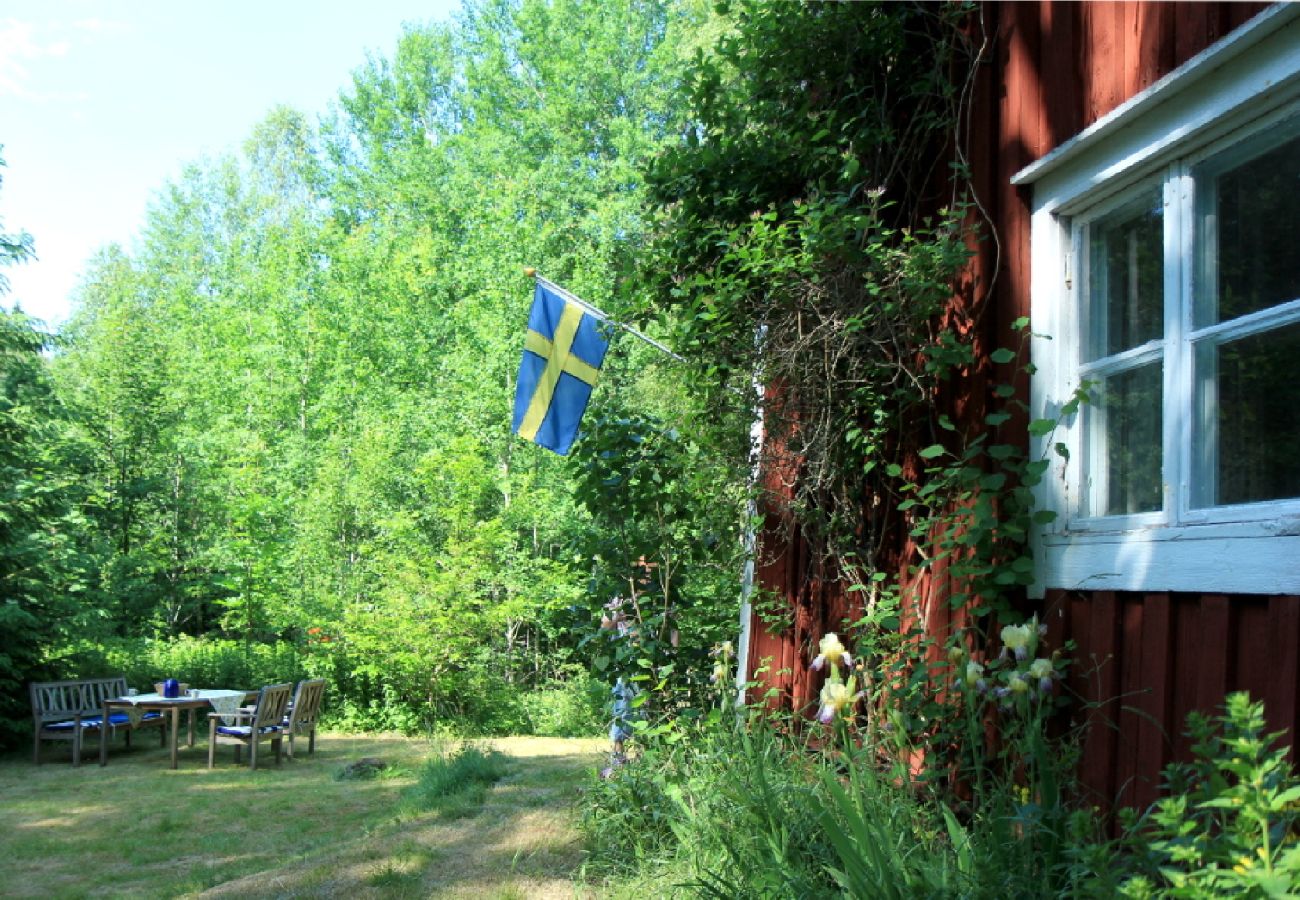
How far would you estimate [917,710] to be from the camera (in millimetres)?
3789

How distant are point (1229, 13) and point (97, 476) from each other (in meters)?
18.4

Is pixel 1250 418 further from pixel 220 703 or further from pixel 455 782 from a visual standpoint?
pixel 220 703

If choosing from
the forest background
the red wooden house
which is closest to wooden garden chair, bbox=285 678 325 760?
the forest background

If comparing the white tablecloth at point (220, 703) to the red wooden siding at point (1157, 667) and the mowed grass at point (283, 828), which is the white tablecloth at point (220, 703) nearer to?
the mowed grass at point (283, 828)

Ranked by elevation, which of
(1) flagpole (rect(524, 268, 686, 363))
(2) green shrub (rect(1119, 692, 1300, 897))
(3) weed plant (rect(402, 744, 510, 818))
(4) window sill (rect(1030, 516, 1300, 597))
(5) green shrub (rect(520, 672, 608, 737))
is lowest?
(5) green shrub (rect(520, 672, 608, 737))

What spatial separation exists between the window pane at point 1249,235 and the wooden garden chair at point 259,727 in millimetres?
10528

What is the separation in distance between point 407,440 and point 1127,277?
1775cm

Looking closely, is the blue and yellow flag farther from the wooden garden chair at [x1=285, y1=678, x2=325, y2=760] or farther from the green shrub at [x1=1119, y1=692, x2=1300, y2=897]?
the wooden garden chair at [x1=285, y1=678, x2=325, y2=760]

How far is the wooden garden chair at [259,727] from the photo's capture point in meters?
11.2

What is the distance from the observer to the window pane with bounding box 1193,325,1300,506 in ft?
8.20

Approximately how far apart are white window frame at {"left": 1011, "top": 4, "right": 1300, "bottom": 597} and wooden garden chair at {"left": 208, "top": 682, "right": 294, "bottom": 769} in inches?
388

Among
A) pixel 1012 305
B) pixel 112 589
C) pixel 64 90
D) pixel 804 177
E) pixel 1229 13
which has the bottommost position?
pixel 112 589

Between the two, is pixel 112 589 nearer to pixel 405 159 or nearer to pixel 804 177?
pixel 405 159

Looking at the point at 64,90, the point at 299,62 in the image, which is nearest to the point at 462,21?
the point at 299,62
